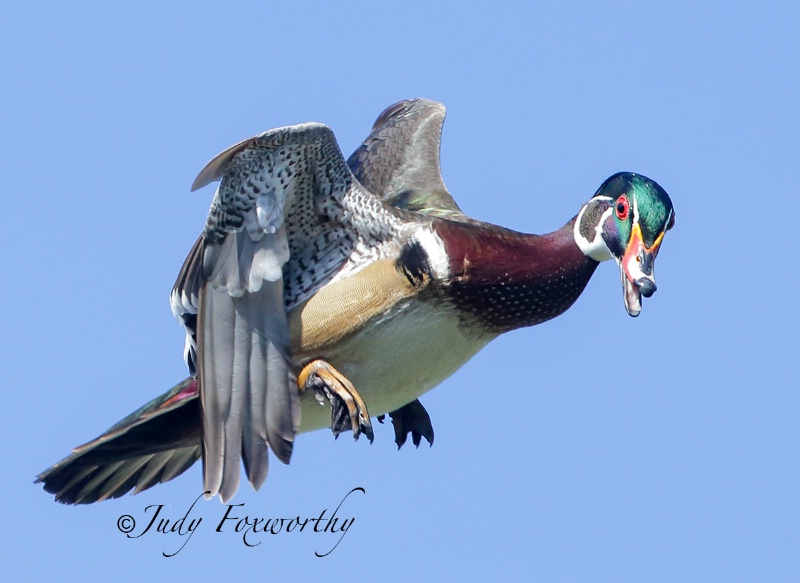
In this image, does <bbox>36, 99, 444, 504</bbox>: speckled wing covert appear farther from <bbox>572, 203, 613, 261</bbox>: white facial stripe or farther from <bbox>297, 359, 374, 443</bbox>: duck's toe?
<bbox>572, 203, 613, 261</bbox>: white facial stripe

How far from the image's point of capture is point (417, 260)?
9.26 m

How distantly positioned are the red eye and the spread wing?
56.4 inches

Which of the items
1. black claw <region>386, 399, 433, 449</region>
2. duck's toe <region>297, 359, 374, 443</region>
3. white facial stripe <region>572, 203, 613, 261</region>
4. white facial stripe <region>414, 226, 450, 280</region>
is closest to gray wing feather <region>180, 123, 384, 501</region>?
duck's toe <region>297, 359, 374, 443</region>

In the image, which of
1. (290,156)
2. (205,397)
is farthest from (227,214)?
(205,397)

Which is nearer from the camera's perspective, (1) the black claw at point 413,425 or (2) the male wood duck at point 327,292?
(2) the male wood duck at point 327,292

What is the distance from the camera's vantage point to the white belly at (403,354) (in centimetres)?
927

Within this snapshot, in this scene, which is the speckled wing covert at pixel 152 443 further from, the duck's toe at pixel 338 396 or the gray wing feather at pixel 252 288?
the duck's toe at pixel 338 396

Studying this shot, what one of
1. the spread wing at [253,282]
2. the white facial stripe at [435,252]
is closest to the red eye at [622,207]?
the white facial stripe at [435,252]

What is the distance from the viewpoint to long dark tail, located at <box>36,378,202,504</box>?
31.4 ft

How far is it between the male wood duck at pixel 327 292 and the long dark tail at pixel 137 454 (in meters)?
Answer: 0.02

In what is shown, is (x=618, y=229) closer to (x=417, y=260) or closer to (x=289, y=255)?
(x=417, y=260)

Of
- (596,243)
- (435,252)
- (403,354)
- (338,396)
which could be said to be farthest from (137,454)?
(596,243)

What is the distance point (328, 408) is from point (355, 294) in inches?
28.5

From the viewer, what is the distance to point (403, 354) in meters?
9.30
